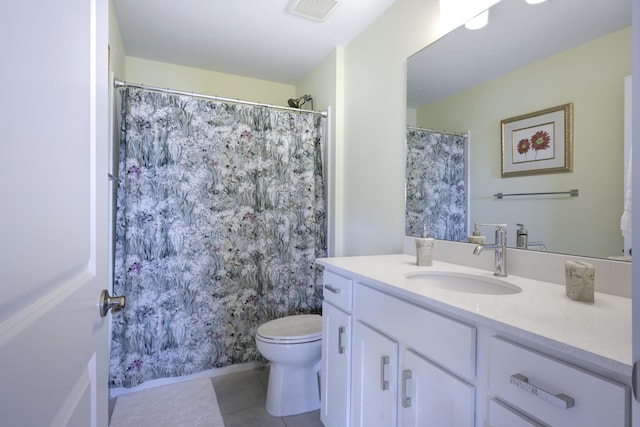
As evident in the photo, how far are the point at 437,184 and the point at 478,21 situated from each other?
769 millimetres

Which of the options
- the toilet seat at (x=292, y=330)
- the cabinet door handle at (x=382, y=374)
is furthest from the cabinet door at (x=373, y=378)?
the toilet seat at (x=292, y=330)

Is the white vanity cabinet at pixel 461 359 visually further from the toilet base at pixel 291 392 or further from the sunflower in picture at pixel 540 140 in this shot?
the sunflower in picture at pixel 540 140

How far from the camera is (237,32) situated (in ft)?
7.33

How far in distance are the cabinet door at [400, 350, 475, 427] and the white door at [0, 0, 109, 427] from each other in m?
0.85

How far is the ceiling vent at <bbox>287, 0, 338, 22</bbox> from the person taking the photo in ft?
6.19

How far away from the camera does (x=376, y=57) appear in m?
2.09

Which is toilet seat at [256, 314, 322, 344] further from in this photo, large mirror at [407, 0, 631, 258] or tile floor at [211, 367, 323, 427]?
large mirror at [407, 0, 631, 258]

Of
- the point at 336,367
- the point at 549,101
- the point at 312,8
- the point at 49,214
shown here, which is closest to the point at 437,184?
the point at 549,101

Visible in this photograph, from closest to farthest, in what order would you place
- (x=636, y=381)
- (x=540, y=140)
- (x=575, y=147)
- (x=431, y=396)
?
(x=636, y=381) < (x=431, y=396) < (x=575, y=147) < (x=540, y=140)

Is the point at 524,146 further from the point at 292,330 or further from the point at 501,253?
the point at 292,330

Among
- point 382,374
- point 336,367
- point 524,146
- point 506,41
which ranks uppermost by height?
point 506,41

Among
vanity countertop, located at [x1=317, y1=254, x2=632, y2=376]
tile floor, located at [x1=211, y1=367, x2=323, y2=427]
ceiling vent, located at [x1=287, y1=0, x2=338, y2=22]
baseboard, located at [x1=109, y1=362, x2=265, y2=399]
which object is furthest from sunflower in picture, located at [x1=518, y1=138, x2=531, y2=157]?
baseboard, located at [x1=109, y1=362, x2=265, y2=399]

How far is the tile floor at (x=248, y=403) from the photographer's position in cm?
176

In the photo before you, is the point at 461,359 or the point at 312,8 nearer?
the point at 461,359
